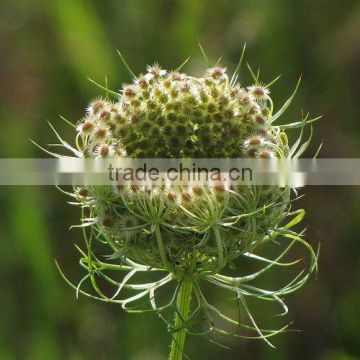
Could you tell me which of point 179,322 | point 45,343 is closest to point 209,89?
point 179,322

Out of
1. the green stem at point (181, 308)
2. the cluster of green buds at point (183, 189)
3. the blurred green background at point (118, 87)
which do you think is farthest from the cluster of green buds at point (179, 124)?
the blurred green background at point (118, 87)

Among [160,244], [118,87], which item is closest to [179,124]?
[160,244]

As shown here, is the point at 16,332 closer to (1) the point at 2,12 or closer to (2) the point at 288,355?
(2) the point at 288,355

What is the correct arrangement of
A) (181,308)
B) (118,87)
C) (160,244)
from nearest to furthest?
1. (160,244)
2. (181,308)
3. (118,87)

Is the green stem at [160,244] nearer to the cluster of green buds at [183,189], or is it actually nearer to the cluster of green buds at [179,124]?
the cluster of green buds at [183,189]

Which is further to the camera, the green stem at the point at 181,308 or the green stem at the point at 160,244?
the green stem at the point at 181,308

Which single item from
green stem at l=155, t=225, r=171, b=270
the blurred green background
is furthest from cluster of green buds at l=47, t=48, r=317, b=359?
the blurred green background

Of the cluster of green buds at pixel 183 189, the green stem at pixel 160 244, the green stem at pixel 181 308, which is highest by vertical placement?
the cluster of green buds at pixel 183 189

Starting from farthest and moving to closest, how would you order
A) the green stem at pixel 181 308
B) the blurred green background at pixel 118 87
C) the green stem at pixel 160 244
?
the blurred green background at pixel 118 87 → the green stem at pixel 181 308 → the green stem at pixel 160 244

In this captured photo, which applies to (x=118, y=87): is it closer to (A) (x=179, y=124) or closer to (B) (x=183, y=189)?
(A) (x=179, y=124)
